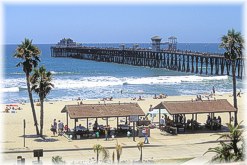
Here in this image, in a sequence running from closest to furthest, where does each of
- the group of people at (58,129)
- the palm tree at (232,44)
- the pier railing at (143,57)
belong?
the group of people at (58,129) → the palm tree at (232,44) → the pier railing at (143,57)

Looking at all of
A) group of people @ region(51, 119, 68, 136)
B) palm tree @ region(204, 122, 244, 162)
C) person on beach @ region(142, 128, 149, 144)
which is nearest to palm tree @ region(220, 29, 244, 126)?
person on beach @ region(142, 128, 149, 144)

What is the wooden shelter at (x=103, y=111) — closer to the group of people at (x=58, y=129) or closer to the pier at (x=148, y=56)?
the group of people at (x=58, y=129)

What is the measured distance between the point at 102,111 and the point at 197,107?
425 centimetres

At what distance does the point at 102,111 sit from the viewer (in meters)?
20.6

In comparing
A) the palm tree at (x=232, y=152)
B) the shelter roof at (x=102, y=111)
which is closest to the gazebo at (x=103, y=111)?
the shelter roof at (x=102, y=111)

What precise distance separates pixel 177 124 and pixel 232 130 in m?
9.59

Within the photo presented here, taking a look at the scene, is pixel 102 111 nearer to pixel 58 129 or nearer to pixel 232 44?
pixel 58 129

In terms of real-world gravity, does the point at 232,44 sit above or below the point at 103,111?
above

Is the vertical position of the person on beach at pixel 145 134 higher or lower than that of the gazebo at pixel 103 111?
lower

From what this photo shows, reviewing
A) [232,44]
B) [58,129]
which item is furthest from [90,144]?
[232,44]

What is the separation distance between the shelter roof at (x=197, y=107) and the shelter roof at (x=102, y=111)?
58.0 inches

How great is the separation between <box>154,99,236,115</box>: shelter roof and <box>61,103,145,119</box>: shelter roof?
4.83ft

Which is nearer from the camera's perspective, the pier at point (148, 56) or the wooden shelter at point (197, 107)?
the wooden shelter at point (197, 107)

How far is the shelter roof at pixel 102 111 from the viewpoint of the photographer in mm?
20203
